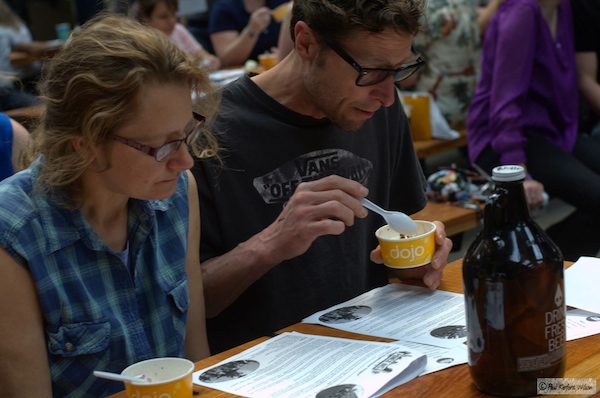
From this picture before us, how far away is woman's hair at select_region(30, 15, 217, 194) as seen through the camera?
1572 mm

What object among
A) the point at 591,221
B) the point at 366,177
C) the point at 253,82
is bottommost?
the point at 591,221

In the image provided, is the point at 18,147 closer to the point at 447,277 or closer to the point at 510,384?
the point at 447,277

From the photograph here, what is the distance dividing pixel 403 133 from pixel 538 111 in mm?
1448

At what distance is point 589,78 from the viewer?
3.89m

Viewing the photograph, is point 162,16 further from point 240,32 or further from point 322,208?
point 322,208

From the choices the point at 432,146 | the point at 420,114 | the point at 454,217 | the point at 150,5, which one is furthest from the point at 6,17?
the point at 454,217

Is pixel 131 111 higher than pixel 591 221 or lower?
higher

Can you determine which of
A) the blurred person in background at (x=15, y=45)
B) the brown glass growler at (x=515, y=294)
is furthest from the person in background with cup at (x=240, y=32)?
the brown glass growler at (x=515, y=294)

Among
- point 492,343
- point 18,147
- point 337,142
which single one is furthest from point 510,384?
point 18,147

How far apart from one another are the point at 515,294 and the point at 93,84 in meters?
0.85

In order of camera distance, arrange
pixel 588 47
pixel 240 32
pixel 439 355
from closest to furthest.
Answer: pixel 439 355 → pixel 588 47 → pixel 240 32

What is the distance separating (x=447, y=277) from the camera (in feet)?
6.38

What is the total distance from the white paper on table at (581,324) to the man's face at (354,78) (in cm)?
67

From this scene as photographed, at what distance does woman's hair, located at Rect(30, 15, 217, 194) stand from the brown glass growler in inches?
27.7
